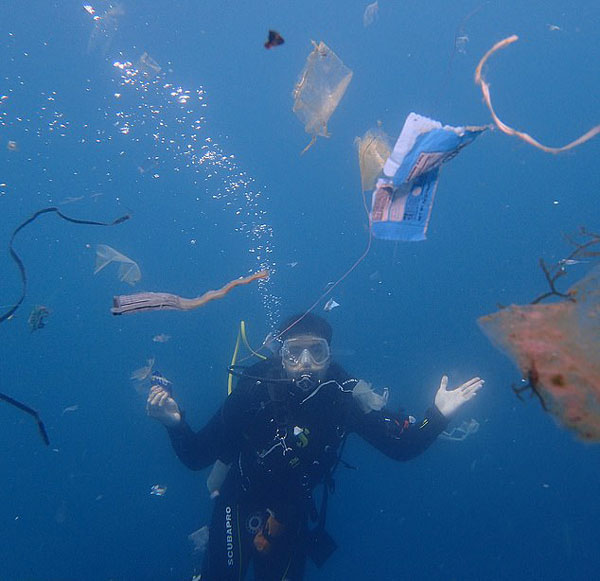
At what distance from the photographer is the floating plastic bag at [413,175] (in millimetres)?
2545

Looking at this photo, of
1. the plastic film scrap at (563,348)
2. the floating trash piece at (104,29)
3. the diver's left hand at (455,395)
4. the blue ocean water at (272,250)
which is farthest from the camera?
the blue ocean water at (272,250)

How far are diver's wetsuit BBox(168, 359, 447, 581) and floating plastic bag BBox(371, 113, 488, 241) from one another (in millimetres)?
3458

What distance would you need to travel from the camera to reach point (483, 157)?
14602 mm

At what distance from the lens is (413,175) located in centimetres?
272

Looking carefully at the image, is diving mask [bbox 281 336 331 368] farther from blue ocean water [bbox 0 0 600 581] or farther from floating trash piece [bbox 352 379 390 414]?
blue ocean water [bbox 0 0 600 581]

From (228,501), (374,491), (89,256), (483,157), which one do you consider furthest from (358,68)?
(374,491)

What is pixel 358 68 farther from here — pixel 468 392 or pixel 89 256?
pixel 89 256

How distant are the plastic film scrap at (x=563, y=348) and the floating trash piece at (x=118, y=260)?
301 inches

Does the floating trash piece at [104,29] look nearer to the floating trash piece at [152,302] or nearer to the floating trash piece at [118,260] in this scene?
the floating trash piece at [118,260]

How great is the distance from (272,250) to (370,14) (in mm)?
9644

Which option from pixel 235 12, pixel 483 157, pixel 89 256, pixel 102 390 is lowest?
pixel 102 390

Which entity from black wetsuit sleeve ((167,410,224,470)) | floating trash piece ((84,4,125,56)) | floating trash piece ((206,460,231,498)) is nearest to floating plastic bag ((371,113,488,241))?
black wetsuit sleeve ((167,410,224,470))

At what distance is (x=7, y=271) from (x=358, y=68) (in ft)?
78.1

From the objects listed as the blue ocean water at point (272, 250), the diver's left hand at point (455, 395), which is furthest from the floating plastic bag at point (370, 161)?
the blue ocean water at point (272, 250)
